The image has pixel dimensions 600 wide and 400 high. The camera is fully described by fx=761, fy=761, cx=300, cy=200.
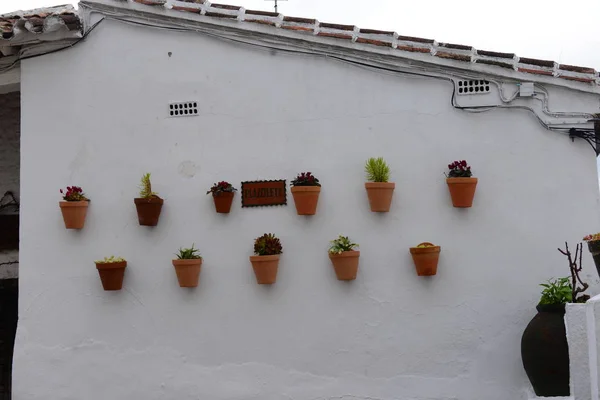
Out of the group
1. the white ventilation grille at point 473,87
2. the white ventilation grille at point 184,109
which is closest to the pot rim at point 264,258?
the white ventilation grille at point 184,109

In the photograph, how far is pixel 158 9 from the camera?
26.2 ft

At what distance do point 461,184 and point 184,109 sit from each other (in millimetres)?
2982

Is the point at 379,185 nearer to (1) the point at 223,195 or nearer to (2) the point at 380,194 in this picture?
(2) the point at 380,194

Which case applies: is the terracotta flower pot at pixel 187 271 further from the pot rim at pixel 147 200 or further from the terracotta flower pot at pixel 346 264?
the terracotta flower pot at pixel 346 264

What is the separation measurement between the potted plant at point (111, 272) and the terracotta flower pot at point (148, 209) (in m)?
0.49

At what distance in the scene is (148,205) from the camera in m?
7.79

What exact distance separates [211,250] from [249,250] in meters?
0.41

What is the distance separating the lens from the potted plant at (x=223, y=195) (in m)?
7.70

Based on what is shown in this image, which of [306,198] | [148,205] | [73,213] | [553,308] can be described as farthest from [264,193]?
[553,308]

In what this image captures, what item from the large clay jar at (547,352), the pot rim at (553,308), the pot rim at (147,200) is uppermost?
the pot rim at (147,200)

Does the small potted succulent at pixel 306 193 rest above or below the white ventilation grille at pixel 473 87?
below

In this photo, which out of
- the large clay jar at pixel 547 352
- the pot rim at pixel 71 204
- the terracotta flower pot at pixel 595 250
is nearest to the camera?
the large clay jar at pixel 547 352

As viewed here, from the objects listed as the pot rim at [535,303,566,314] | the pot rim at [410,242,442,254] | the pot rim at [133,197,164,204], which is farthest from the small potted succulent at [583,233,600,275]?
the pot rim at [133,197,164,204]

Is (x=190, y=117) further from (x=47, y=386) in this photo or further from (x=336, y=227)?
(x=47, y=386)
